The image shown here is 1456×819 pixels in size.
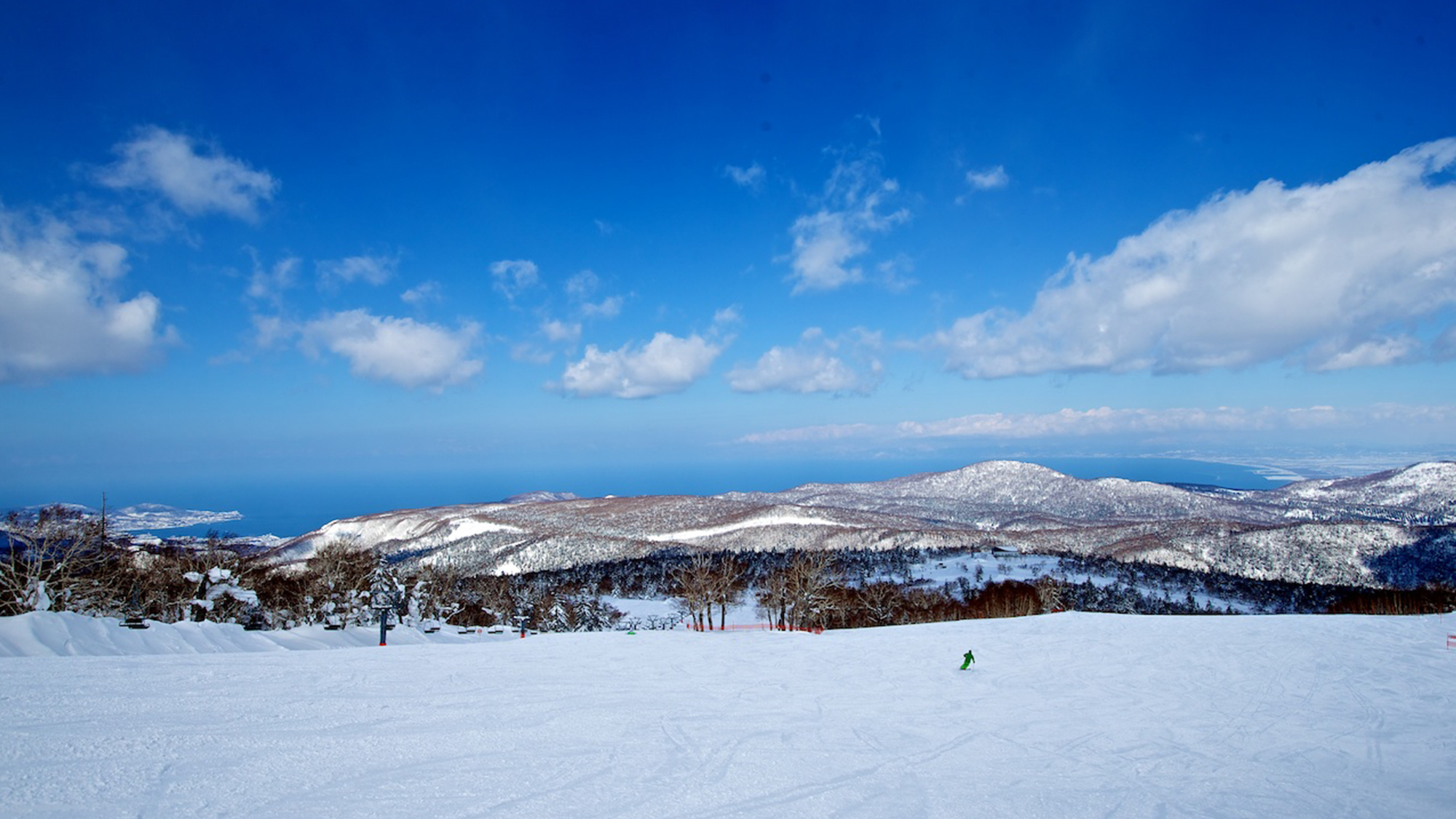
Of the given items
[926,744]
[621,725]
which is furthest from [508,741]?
[926,744]

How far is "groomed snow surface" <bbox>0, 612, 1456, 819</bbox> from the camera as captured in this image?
543 centimetres

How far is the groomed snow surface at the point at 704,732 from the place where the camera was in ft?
17.8

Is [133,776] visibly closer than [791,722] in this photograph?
Yes

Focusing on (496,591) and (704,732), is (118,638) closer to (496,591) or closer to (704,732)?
(704,732)

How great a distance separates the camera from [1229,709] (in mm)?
10445

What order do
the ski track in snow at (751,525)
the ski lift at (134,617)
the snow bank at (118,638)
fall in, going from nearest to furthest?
1. the snow bank at (118,638)
2. the ski lift at (134,617)
3. the ski track in snow at (751,525)

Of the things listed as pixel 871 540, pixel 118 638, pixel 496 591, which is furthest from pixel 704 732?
pixel 871 540

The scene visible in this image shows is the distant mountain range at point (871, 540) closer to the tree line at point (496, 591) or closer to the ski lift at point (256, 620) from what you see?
the tree line at point (496, 591)

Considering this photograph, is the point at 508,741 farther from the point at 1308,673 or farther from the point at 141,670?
the point at 1308,673

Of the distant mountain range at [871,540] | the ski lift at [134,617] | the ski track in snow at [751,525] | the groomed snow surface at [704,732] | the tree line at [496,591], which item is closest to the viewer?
the groomed snow surface at [704,732]

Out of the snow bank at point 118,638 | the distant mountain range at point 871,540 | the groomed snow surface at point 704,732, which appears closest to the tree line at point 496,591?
the snow bank at point 118,638

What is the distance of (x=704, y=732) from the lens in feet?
26.1

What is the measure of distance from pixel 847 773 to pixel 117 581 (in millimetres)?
34518

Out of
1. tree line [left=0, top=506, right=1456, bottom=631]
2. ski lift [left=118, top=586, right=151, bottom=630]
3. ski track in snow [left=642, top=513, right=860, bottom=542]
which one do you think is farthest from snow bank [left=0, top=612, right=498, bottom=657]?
ski track in snow [left=642, top=513, right=860, bottom=542]
